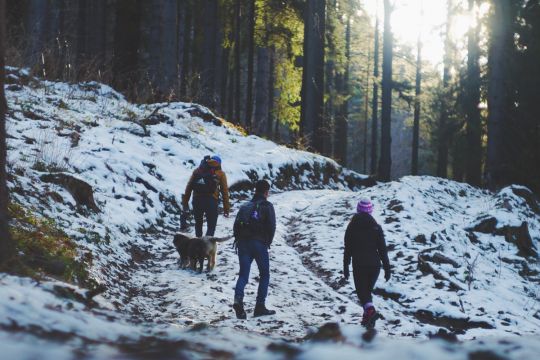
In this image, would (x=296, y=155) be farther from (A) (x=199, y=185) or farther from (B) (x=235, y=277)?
(B) (x=235, y=277)

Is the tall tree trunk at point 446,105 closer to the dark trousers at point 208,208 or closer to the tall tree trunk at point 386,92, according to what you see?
the tall tree trunk at point 386,92

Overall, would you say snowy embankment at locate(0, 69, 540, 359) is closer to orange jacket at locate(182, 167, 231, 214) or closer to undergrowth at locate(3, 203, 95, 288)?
undergrowth at locate(3, 203, 95, 288)

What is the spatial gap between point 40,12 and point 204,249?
48.7ft

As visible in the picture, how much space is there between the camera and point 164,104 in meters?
17.7

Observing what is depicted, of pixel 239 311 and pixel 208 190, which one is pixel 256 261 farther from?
pixel 208 190

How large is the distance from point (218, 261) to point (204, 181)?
1.59 m

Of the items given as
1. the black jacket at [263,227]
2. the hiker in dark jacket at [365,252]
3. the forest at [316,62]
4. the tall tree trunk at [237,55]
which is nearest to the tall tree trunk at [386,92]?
the forest at [316,62]

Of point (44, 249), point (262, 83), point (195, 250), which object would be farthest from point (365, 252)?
point (262, 83)

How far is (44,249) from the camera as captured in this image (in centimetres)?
614

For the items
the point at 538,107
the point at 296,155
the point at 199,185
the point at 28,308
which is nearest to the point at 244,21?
the point at 296,155

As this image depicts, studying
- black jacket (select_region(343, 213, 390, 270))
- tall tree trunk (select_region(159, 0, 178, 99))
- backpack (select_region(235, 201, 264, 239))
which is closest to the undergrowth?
backpack (select_region(235, 201, 264, 239))

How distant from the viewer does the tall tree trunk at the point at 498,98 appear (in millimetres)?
16469

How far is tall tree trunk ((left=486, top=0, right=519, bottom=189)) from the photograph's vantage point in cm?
1647

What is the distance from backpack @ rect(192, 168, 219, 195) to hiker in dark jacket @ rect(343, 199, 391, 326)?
3364 mm
